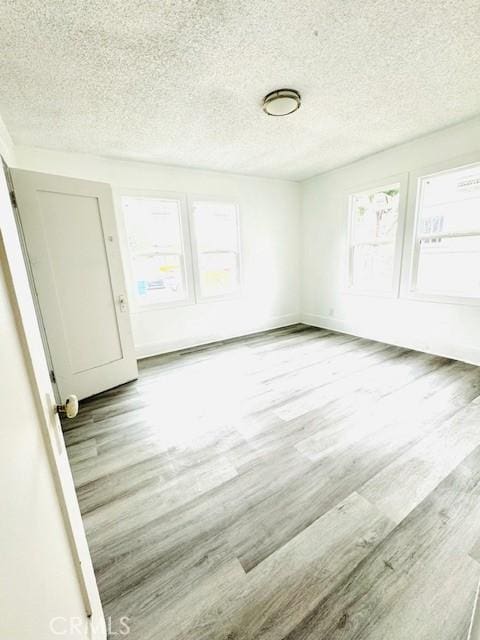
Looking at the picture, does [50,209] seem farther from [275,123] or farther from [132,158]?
[275,123]

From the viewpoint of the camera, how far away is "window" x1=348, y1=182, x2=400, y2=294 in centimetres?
369

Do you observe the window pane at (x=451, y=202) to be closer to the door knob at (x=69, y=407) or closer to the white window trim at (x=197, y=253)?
the white window trim at (x=197, y=253)

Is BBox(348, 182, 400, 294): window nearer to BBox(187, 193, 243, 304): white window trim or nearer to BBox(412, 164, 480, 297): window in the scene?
BBox(412, 164, 480, 297): window

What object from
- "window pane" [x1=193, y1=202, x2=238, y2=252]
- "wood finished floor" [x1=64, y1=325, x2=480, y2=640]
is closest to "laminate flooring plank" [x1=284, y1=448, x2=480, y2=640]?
"wood finished floor" [x1=64, y1=325, x2=480, y2=640]

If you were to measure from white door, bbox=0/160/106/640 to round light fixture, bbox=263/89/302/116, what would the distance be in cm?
218

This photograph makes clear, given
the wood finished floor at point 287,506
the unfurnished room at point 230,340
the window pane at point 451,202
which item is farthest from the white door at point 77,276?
the window pane at point 451,202

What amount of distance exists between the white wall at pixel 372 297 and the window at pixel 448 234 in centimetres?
16

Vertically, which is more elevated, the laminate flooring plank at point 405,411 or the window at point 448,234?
the window at point 448,234

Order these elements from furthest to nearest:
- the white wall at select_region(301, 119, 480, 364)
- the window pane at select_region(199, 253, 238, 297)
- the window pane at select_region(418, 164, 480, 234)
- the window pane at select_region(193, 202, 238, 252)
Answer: the window pane at select_region(199, 253, 238, 297) → the window pane at select_region(193, 202, 238, 252) → the white wall at select_region(301, 119, 480, 364) → the window pane at select_region(418, 164, 480, 234)

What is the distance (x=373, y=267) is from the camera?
4031mm

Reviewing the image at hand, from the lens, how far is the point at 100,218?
8.94ft

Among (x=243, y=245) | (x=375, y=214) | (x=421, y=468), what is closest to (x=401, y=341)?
(x=375, y=214)

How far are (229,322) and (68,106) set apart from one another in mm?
3206

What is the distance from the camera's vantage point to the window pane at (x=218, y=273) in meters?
4.18
